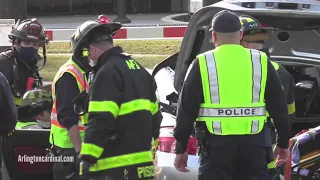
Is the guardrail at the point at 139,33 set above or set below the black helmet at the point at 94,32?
below

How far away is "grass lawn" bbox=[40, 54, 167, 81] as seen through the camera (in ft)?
37.9

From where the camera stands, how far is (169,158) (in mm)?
4281

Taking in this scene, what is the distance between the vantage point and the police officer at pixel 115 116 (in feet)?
10.9

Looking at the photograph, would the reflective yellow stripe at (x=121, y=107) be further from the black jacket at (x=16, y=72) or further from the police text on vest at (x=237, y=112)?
the black jacket at (x=16, y=72)

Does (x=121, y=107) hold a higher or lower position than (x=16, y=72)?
higher

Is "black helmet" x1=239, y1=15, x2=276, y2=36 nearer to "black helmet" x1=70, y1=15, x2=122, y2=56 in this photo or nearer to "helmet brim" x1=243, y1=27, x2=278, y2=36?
"helmet brim" x1=243, y1=27, x2=278, y2=36

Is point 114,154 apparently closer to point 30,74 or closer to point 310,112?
point 30,74

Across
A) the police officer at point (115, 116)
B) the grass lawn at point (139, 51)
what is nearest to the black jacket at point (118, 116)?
the police officer at point (115, 116)

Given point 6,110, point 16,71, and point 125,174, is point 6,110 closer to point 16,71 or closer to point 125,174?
point 125,174

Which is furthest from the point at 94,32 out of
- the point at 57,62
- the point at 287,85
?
the point at 57,62

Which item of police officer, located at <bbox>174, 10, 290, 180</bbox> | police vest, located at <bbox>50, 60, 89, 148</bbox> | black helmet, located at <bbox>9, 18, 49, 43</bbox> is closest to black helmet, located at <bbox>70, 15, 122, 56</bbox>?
police vest, located at <bbox>50, 60, 89, 148</bbox>

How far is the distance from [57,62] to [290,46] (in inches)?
324

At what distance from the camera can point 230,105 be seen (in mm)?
3654

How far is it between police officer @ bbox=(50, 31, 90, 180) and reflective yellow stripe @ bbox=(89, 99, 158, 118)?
452mm
